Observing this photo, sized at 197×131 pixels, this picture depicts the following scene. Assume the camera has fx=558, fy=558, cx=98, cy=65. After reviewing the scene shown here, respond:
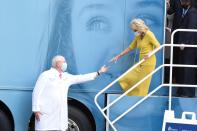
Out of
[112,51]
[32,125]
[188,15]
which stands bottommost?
[32,125]

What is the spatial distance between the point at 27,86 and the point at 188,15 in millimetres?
2683

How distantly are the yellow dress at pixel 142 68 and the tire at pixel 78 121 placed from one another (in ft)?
2.51

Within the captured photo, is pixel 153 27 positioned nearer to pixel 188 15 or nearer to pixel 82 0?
pixel 188 15

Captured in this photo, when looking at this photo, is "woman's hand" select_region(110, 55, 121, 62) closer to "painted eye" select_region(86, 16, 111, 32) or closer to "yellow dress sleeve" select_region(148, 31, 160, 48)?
"painted eye" select_region(86, 16, 111, 32)

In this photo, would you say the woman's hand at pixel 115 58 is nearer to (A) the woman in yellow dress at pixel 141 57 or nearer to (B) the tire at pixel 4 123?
(A) the woman in yellow dress at pixel 141 57

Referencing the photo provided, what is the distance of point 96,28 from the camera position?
8.57m

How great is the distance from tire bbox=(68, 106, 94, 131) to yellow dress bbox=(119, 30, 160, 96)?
77 centimetres

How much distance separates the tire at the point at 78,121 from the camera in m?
8.52

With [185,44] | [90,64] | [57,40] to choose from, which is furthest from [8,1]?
[185,44]

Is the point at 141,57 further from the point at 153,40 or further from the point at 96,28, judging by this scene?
the point at 96,28

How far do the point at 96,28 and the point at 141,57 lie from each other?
824 millimetres

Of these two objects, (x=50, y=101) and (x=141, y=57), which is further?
(x=141, y=57)

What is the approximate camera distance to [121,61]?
8.62 meters

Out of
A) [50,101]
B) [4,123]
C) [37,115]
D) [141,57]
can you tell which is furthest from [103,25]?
[4,123]
